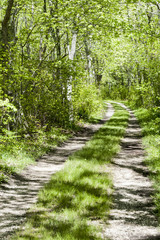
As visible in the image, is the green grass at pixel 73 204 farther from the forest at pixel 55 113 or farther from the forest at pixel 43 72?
the forest at pixel 43 72

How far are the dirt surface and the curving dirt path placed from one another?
5.45 ft

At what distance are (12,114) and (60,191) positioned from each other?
5.32 metres

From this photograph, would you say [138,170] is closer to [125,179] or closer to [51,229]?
[125,179]

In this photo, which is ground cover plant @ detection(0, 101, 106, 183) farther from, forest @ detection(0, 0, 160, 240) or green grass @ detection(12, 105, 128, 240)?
green grass @ detection(12, 105, 128, 240)

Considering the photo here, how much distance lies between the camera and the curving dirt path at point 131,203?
12.8 feet

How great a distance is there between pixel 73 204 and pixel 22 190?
1.77 meters

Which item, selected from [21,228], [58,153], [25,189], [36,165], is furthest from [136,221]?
[58,153]

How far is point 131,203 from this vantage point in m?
5.11

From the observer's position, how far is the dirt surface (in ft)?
14.0

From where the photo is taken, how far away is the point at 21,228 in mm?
3951

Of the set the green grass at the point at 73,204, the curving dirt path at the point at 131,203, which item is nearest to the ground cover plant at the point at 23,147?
the green grass at the point at 73,204

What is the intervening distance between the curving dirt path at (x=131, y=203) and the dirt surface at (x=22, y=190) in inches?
65.4

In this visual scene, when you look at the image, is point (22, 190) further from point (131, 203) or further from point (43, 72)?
point (43, 72)

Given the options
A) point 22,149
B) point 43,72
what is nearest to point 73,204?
point 22,149
